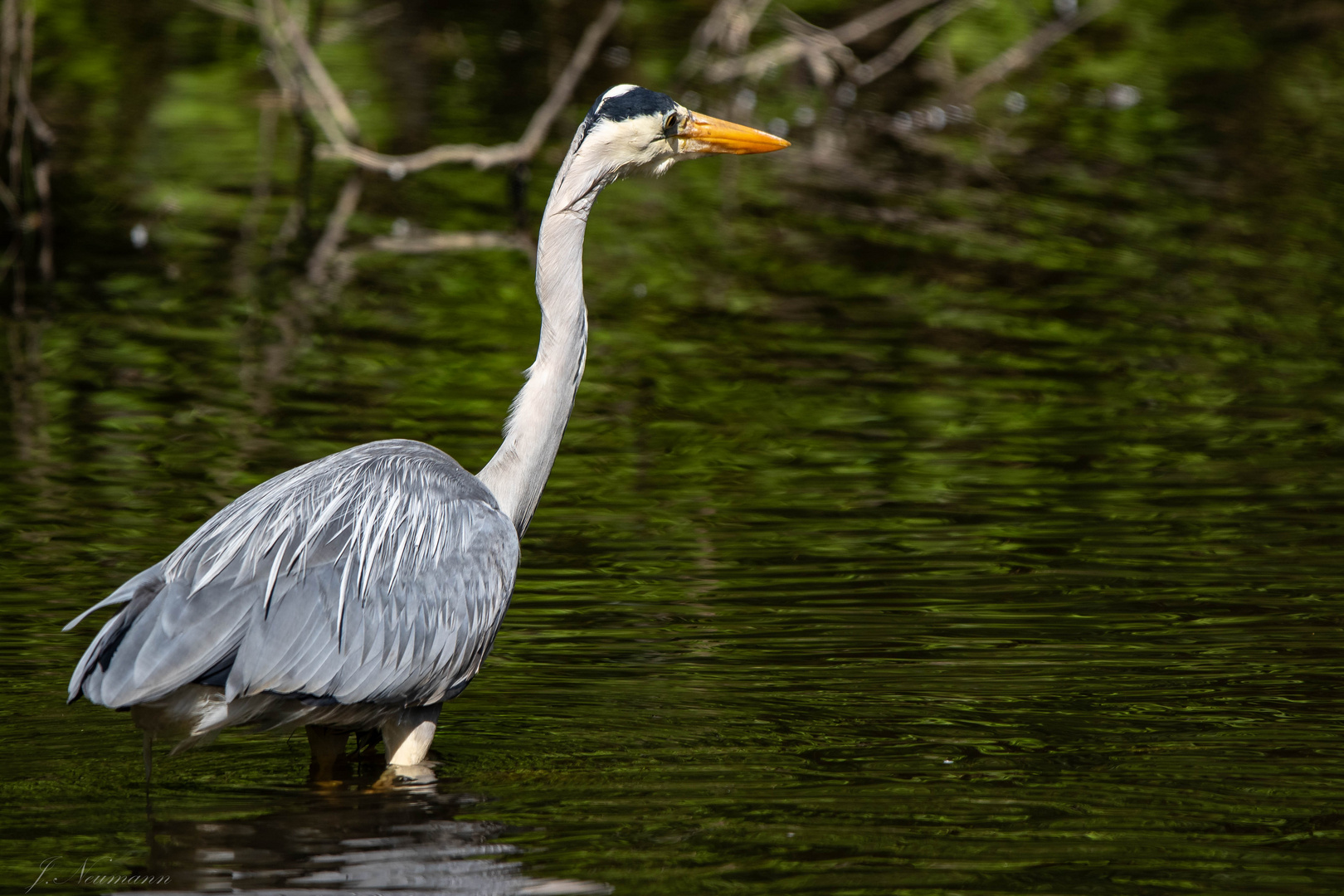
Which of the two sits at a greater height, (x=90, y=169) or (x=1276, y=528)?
(x=90, y=169)

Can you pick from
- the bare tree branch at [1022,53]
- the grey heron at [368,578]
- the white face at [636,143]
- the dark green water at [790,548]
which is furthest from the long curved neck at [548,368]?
the bare tree branch at [1022,53]

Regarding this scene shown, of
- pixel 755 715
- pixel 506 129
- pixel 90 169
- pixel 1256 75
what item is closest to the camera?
pixel 755 715

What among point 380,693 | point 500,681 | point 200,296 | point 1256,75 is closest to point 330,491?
point 380,693

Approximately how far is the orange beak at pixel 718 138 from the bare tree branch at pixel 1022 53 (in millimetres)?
13922

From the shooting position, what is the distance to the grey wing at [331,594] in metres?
5.88

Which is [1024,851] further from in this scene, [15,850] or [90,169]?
[90,169]

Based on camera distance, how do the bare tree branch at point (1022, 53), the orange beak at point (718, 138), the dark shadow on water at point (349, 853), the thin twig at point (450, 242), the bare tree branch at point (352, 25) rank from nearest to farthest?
1. the dark shadow on water at point (349, 853)
2. the orange beak at point (718, 138)
3. the thin twig at point (450, 242)
4. the bare tree branch at point (1022, 53)
5. the bare tree branch at point (352, 25)

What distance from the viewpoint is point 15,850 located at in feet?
→ 18.4

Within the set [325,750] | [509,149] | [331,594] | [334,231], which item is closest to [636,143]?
[331,594]

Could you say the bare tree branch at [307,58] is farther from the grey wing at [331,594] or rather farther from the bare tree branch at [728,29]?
the grey wing at [331,594]

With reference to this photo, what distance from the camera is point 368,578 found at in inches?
254

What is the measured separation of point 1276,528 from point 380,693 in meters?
4.90

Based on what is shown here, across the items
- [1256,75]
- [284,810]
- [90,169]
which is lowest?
[284,810]

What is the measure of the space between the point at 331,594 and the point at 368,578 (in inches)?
6.8
